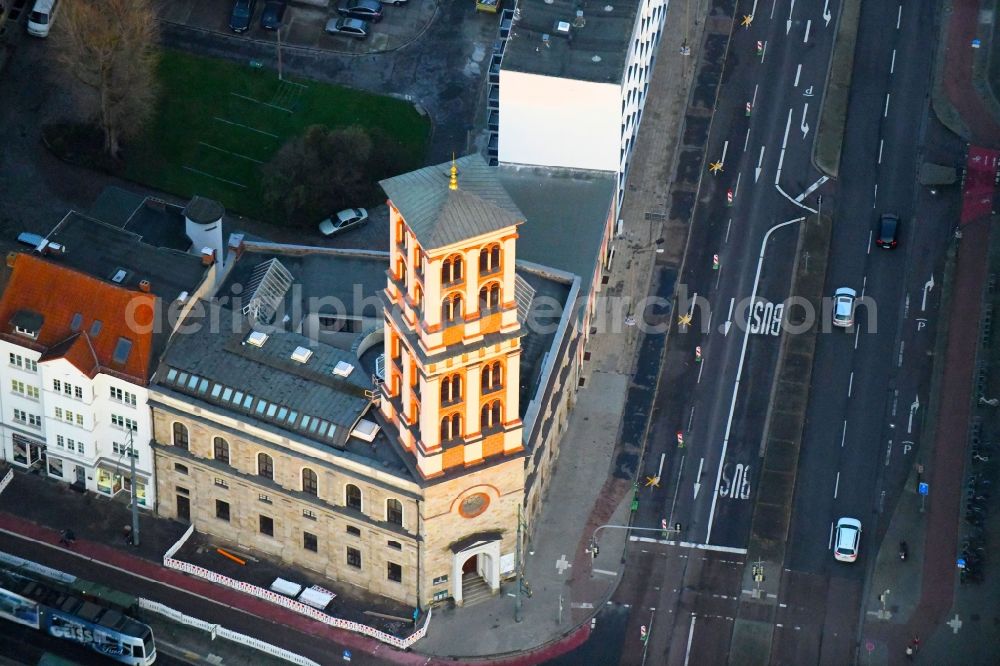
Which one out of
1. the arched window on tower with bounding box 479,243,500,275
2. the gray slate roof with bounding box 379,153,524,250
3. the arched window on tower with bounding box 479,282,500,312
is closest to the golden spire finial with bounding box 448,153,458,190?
the gray slate roof with bounding box 379,153,524,250

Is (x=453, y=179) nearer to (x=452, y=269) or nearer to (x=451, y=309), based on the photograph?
(x=452, y=269)

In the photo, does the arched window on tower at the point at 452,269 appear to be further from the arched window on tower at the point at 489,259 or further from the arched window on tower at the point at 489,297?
the arched window on tower at the point at 489,297

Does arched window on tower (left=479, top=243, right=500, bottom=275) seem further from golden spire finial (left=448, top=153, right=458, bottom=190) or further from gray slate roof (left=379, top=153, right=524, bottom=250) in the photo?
golden spire finial (left=448, top=153, right=458, bottom=190)

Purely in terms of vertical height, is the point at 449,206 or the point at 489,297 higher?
the point at 449,206

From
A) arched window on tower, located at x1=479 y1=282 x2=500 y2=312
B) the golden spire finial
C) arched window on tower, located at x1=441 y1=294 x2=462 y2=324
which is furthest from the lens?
arched window on tower, located at x1=479 y1=282 x2=500 y2=312

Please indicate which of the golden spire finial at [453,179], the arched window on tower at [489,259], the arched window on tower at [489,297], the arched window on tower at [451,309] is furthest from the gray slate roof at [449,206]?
the arched window on tower at [489,297]

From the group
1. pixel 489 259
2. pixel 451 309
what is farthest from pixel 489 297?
pixel 489 259

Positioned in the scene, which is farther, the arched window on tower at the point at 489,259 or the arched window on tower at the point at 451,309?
the arched window on tower at the point at 451,309

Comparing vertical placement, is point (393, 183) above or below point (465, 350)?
above
